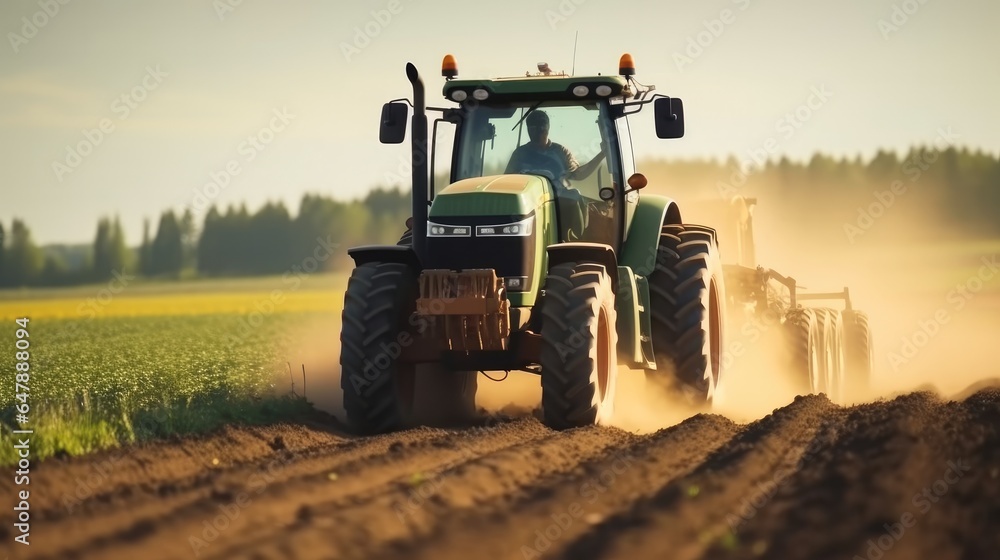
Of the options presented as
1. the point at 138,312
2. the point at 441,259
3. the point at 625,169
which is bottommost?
the point at 138,312

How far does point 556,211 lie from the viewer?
10664 millimetres

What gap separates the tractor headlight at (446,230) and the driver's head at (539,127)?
4.66 feet

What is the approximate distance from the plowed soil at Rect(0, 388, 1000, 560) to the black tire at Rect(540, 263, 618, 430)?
528 mm

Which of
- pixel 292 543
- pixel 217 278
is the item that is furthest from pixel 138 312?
pixel 292 543

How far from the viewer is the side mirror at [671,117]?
34.6ft

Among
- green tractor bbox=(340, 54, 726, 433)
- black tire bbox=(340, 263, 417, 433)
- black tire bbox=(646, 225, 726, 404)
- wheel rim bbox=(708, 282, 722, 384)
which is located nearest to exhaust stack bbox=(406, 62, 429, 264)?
green tractor bbox=(340, 54, 726, 433)

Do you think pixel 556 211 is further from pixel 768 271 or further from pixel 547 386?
pixel 768 271

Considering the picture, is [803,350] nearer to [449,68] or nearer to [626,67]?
[626,67]

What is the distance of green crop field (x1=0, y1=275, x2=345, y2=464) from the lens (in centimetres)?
929

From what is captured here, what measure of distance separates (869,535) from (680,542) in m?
0.80
